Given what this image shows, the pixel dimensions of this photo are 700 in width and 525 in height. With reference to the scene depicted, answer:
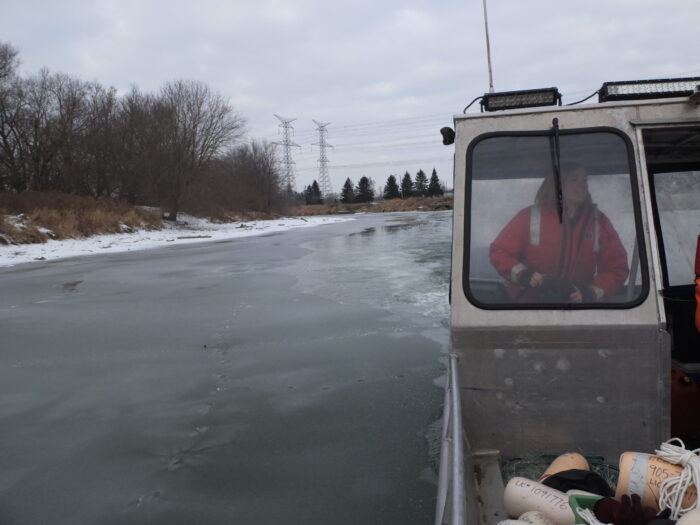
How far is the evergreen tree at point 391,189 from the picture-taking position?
123m

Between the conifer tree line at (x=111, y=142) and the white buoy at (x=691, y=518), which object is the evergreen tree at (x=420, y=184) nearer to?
the conifer tree line at (x=111, y=142)

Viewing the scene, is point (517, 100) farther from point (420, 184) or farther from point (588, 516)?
point (420, 184)

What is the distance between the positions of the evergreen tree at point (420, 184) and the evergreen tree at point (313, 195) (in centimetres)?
2177

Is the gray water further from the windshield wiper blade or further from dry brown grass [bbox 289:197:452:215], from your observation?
dry brown grass [bbox 289:197:452:215]

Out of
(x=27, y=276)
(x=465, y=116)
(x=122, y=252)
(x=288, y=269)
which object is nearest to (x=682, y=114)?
(x=465, y=116)

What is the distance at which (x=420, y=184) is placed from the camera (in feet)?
393

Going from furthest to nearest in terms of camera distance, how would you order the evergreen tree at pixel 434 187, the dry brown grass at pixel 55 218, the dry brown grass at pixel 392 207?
the evergreen tree at pixel 434 187 < the dry brown grass at pixel 392 207 < the dry brown grass at pixel 55 218

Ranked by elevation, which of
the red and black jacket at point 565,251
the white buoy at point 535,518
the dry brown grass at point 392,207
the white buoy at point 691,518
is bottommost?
the white buoy at point 535,518

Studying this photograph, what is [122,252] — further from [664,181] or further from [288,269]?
[664,181]

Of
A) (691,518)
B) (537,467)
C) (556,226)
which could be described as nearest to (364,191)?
(556,226)

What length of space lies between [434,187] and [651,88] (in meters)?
114

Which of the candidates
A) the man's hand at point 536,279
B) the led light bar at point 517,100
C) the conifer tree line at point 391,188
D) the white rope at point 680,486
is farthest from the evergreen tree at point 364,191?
the white rope at point 680,486

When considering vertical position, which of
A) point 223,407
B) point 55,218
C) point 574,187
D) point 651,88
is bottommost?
point 223,407

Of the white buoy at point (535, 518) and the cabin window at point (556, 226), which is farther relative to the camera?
the cabin window at point (556, 226)
